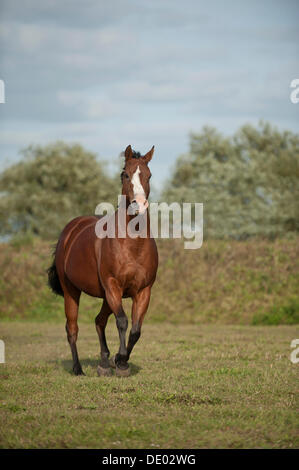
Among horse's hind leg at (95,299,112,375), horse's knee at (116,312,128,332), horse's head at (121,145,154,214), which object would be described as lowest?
horse's hind leg at (95,299,112,375)

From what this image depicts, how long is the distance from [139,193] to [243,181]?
122 ft

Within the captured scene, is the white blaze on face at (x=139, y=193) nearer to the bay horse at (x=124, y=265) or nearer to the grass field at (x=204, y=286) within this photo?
the bay horse at (x=124, y=265)

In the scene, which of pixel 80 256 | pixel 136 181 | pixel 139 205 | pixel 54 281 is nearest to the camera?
pixel 139 205

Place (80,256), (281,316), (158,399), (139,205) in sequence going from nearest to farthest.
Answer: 1. (158,399)
2. (139,205)
3. (80,256)
4. (281,316)

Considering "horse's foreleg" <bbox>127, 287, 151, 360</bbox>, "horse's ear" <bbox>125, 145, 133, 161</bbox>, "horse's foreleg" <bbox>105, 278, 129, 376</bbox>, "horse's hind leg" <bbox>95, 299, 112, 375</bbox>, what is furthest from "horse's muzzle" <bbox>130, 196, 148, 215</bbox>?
"horse's hind leg" <bbox>95, 299, 112, 375</bbox>

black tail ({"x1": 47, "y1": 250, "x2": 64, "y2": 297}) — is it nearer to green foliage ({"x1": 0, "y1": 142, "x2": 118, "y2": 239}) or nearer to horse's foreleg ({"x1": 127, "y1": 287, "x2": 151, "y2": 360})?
horse's foreleg ({"x1": 127, "y1": 287, "x2": 151, "y2": 360})

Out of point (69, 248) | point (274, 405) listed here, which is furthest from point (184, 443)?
point (69, 248)

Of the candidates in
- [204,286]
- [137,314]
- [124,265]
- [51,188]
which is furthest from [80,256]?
[51,188]

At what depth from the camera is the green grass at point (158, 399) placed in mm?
5375

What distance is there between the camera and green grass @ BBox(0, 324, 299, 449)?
17.6 feet

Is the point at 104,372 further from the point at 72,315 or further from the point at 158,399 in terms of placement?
the point at 158,399

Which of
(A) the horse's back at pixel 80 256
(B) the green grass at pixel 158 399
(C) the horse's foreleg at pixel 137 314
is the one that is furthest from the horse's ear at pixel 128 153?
(B) the green grass at pixel 158 399

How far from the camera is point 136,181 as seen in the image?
318 inches
